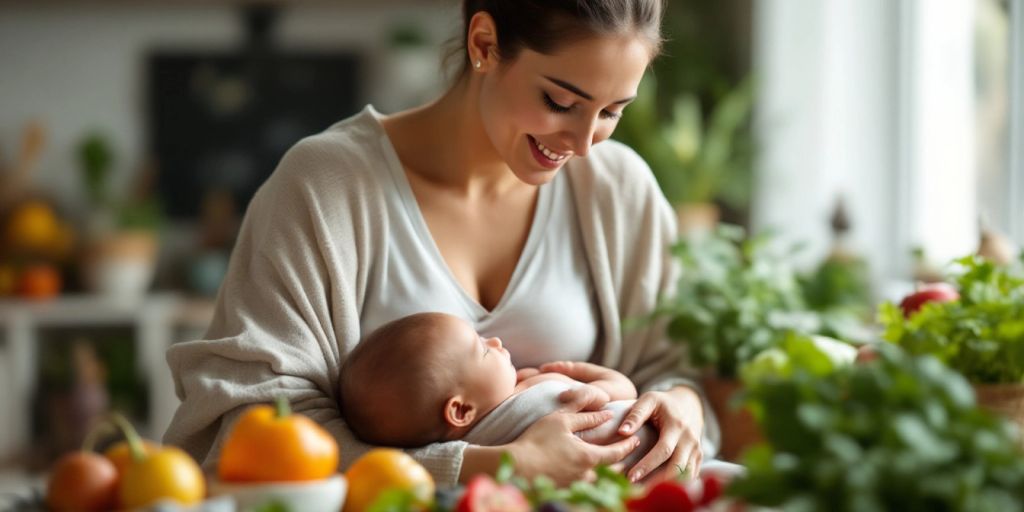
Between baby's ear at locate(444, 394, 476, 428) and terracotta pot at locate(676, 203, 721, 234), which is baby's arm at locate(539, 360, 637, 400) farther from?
terracotta pot at locate(676, 203, 721, 234)

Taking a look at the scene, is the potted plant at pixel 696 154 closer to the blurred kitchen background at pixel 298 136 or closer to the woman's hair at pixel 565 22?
the blurred kitchen background at pixel 298 136

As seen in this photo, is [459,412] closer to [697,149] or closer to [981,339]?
[981,339]

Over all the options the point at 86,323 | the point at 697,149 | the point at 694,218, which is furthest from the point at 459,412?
the point at 86,323

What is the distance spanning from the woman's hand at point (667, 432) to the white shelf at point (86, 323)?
3488mm

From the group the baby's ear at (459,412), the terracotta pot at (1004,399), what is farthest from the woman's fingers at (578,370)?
the terracotta pot at (1004,399)

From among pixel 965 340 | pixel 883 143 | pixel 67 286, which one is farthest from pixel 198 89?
pixel 965 340

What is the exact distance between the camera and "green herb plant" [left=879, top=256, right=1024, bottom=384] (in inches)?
56.2

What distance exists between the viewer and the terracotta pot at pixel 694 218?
14.4 ft

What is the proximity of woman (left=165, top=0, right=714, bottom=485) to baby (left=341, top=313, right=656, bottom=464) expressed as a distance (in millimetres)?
39

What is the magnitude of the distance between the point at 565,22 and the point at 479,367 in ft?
1.63

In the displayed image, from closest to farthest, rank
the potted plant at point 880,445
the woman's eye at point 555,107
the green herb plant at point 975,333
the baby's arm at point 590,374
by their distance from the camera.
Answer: the potted plant at point 880,445 → the green herb plant at point 975,333 → the woman's eye at point 555,107 → the baby's arm at point 590,374

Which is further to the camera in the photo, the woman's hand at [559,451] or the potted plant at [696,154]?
the potted plant at [696,154]

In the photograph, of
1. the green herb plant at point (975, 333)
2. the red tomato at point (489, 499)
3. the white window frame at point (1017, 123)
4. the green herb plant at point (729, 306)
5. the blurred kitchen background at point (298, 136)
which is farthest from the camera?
the blurred kitchen background at point (298, 136)

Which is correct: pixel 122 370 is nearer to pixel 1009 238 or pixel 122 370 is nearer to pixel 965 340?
pixel 1009 238
